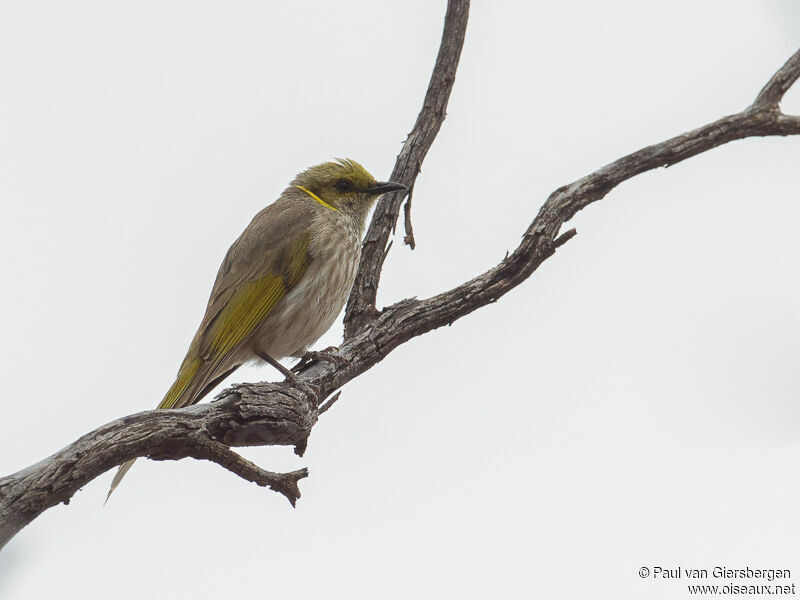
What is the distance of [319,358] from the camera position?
5.12 m

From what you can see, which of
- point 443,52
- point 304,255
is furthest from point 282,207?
point 443,52

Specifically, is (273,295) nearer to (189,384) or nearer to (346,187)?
(189,384)

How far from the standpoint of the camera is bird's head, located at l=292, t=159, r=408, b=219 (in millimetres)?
6094

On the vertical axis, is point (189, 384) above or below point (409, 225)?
below

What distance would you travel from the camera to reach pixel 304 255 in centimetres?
550

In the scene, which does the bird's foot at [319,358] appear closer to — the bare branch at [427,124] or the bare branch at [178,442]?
the bare branch at [178,442]

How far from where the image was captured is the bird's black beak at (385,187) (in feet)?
19.3

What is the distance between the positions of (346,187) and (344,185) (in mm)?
23

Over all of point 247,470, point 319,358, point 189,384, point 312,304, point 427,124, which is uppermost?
point 427,124

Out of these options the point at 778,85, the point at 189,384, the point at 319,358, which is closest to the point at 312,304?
the point at 319,358

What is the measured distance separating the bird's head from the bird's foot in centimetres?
123

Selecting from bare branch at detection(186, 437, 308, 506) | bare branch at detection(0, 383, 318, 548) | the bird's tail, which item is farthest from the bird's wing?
bare branch at detection(186, 437, 308, 506)

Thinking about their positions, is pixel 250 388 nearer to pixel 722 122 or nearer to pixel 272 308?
pixel 272 308

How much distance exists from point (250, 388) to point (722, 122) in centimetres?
325
